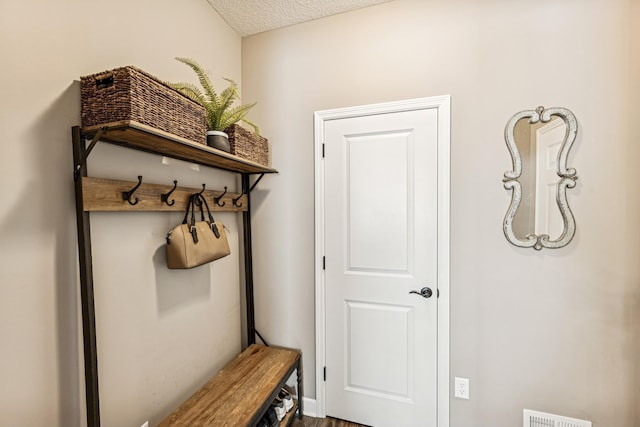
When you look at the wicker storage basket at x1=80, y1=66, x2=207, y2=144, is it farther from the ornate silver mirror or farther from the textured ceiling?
the ornate silver mirror

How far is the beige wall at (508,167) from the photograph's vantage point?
142 cm

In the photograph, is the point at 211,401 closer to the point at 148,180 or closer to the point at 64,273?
the point at 64,273

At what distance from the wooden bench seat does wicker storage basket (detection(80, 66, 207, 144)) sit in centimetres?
125

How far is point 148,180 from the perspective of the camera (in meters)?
1.32

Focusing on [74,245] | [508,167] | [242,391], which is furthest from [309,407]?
[508,167]

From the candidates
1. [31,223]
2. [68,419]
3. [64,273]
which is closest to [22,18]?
[31,223]

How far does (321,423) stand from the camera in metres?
1.86

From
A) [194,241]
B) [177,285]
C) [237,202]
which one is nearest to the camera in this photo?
[194,241]

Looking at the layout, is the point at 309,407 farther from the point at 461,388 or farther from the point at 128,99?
the point at 128,99

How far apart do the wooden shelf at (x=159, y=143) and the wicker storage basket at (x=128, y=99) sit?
0.04m

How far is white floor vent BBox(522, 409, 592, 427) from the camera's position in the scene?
1.48 metres

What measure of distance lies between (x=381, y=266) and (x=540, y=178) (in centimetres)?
98

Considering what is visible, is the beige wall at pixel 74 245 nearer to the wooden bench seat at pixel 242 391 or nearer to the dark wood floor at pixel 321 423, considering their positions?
the wooden bench seat at pixel 242 391

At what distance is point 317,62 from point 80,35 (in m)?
1.27
